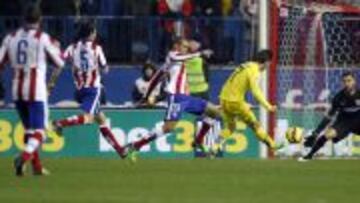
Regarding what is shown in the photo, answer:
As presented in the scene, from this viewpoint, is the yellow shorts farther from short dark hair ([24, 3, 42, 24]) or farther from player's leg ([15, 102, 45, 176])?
short dark hair ([24, 3, 42, 24])

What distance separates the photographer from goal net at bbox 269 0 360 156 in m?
23.4

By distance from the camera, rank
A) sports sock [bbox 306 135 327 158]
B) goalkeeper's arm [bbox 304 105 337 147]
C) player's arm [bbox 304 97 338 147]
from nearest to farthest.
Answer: sports sock [bbox 306 135 327 158], player's arm [bbox 304 97 338 147], goalkeeper's arm [bbox 304 105 337 147]

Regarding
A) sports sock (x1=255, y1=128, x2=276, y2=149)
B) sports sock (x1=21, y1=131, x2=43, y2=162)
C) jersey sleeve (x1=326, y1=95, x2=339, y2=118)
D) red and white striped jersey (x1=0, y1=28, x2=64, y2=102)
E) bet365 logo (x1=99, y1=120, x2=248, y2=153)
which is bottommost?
bet365 logo (x1=99, y1=120, x2=248, y2=153)

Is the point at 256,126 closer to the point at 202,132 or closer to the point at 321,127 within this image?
the point at 202,132

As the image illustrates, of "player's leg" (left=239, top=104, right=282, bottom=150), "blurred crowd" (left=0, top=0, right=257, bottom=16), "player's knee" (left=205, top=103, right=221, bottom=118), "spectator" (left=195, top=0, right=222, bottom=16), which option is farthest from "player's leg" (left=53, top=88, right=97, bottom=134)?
"spectator" (left=195, top=0, right=222, bottom=16)

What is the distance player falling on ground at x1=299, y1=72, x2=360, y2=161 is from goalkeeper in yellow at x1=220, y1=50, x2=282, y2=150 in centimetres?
81

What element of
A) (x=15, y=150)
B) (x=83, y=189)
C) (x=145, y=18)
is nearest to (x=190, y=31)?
(x=145, y=18)

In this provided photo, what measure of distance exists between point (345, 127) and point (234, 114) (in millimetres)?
1905

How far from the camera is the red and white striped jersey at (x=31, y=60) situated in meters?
16.3

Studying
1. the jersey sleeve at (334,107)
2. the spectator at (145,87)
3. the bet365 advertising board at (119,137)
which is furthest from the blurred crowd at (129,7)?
the jersey sleeve at (334,107)

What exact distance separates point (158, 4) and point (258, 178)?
11086 millimetres

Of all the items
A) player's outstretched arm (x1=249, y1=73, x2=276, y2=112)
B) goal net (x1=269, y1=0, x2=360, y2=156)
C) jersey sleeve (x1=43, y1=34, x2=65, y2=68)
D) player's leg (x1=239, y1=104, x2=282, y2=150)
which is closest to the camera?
jersey sleeve (x1=43, y1=34, x2=65, y2=68)

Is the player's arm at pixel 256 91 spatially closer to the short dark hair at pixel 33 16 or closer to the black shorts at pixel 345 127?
the black shorts at pixel 345 127

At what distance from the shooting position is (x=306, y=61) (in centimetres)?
2358
